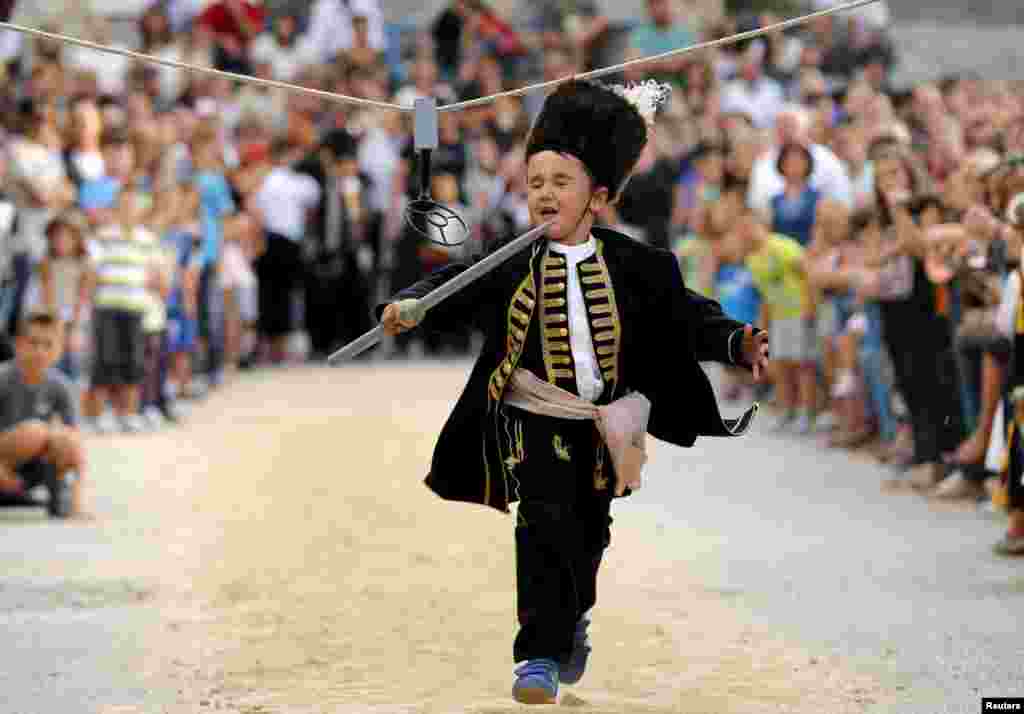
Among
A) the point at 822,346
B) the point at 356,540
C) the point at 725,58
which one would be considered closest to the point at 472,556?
the point at 356,540

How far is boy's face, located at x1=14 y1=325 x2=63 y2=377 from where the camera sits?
1129cm

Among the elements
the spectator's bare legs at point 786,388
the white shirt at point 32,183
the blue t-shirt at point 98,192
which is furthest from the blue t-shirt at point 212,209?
the spectator's bare legs at point 786,388

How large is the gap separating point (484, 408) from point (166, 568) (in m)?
2.88

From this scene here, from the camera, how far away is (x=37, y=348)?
11.3 meters

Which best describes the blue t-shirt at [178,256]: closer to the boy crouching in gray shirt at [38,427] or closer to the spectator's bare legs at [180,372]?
the spectator's bare legs at [180,372]

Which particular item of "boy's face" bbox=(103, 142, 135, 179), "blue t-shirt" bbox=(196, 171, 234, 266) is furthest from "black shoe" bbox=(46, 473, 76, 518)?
"blue t-shirt" bbox=(196, 171, 234, 266)

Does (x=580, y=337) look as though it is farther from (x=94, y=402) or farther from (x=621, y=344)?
(x=94, y=402)

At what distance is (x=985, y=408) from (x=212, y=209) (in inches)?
325

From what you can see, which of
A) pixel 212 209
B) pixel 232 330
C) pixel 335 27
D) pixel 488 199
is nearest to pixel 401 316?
pixel 212 209

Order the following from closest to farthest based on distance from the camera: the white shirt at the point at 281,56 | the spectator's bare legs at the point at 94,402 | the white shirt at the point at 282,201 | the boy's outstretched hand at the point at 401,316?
the boy's outstretched hand at the point at 401,316 < the spectator's bare legs at the point at 94,402 < the white shirt at the point at 282,201 < the white shirt at the point at 281,56

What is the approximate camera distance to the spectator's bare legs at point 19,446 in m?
11.2

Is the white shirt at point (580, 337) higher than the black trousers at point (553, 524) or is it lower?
higher

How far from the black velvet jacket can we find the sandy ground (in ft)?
2.11

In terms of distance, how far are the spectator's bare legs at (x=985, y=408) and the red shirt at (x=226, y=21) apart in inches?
434
